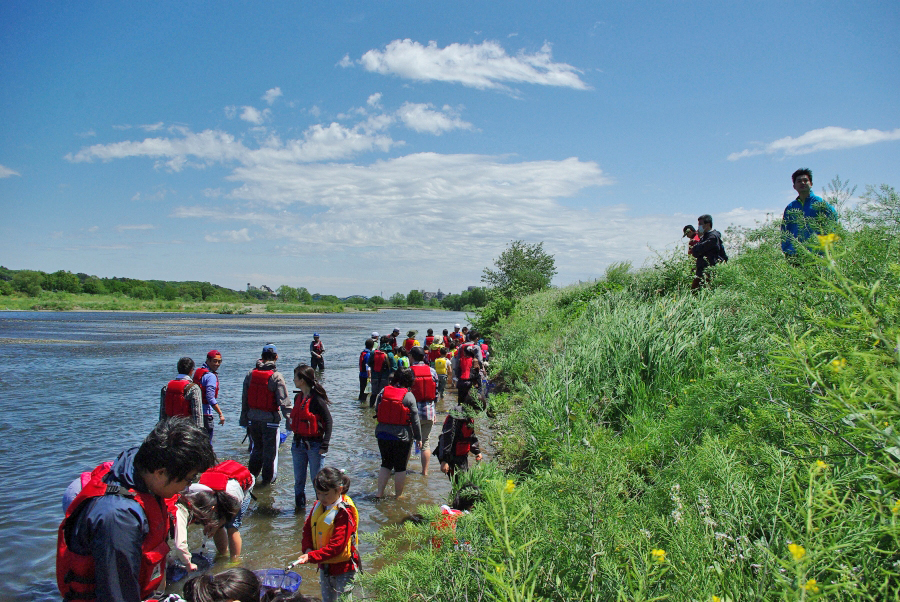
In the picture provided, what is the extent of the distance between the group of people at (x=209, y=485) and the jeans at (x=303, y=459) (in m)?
0.01

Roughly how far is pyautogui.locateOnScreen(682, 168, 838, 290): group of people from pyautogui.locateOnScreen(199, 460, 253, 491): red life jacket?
5.18m

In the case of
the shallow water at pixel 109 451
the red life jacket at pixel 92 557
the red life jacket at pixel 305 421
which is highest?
the red life jacket at pixel 92 557

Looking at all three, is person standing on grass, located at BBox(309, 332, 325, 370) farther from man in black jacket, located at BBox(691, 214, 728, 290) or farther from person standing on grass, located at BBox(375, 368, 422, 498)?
man in black jacket, located at BBox(691, 214, 728, 290)

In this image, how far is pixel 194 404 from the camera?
22.8 ft

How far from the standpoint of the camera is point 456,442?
6457 millimetres

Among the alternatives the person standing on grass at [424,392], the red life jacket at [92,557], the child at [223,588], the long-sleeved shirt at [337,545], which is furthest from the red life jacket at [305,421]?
the child at [223,588]

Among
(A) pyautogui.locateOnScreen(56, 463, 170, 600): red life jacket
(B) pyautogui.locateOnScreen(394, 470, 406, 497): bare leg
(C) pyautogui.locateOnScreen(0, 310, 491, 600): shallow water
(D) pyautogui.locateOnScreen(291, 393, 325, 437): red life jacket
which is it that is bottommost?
(C) pyautogui.locateOnScreen(0, 310, 491, 600): shallow water

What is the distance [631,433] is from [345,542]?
3206mm

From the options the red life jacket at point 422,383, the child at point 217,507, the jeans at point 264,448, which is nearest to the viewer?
the child at point 217,507

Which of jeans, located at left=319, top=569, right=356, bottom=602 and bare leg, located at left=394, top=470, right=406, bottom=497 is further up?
jeans, located at left=319, top=569, right=356, bottom=602

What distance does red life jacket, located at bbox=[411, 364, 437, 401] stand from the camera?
26.1 ft

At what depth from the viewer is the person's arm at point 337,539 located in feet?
12.5

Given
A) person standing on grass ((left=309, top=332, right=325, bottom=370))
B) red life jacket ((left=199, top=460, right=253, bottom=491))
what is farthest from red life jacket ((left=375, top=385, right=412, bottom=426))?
person standing on grass ((left=309, top=332, right=325, bottom=370))

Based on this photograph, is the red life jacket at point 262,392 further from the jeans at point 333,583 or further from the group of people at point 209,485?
the jeans at point 333,583
